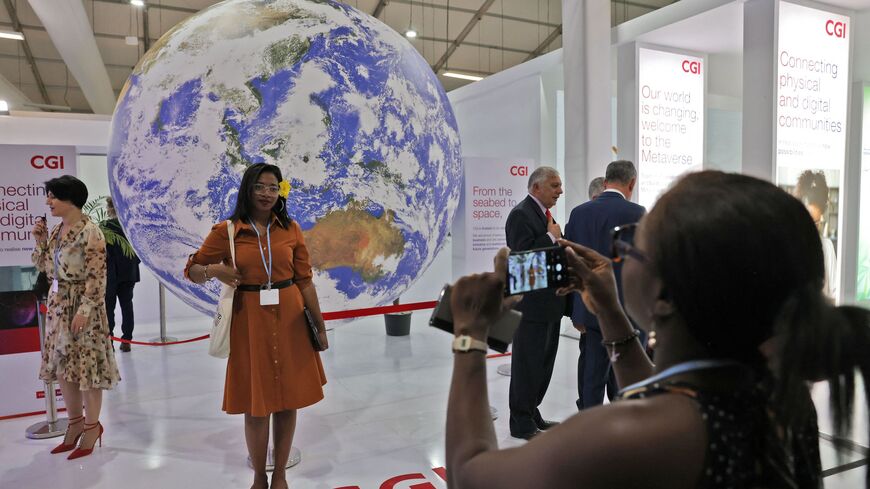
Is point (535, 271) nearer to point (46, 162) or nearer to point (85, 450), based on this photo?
point (85, 450)

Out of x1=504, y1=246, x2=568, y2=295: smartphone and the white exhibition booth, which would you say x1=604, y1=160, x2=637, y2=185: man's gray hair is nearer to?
the white exhibition booth

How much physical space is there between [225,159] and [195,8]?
10595 mm

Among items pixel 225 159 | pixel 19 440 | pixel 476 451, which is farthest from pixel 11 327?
pixel 476 451

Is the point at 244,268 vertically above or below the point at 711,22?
below

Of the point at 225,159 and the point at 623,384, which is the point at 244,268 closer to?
the point at 225,159

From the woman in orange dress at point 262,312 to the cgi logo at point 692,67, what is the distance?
5.64 meters

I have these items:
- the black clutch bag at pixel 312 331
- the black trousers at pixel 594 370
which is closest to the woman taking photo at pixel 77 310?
the black clutch bag at pixel 312 331

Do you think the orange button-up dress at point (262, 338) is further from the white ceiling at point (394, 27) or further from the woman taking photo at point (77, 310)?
the white ceiling at point (394, 27)

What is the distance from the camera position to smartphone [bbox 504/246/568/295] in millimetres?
1079

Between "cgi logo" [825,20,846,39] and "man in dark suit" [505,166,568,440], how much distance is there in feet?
11.3

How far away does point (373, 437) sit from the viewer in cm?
402

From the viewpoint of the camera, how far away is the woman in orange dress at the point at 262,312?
Answer: 2893mm

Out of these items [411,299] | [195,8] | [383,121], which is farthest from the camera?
[195,8]

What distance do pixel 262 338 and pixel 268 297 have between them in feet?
0.68
